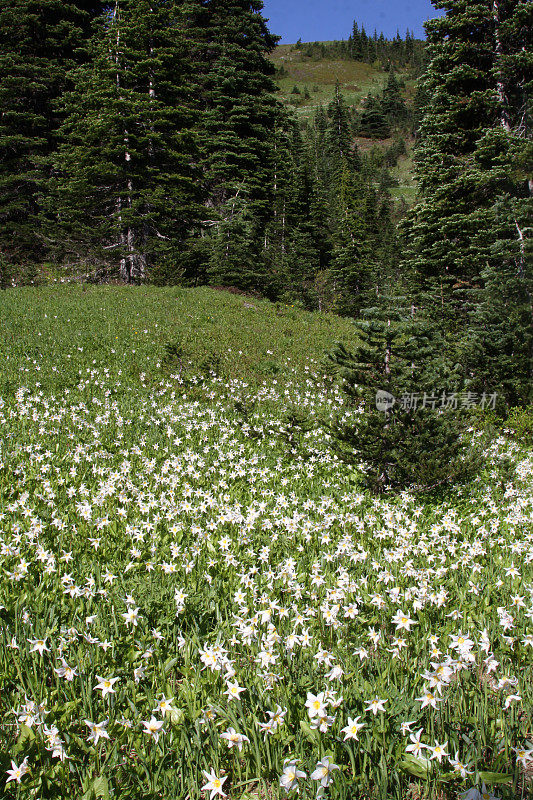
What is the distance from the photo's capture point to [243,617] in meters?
2.99

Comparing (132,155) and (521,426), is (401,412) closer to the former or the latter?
(521,426)

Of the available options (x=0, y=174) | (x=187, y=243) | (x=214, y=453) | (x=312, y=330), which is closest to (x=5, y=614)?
(x=214, y=453)

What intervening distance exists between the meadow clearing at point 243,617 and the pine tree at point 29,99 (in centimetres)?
2343

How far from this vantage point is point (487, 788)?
5.86 feet

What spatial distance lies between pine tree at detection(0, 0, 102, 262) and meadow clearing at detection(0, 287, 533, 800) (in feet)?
76.9

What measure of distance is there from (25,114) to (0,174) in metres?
3.73

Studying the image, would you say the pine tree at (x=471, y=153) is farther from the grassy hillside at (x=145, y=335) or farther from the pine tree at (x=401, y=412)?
the pine tree at (x=401, y=412)

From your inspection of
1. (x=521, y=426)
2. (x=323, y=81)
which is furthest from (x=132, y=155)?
(x=323, y=81)

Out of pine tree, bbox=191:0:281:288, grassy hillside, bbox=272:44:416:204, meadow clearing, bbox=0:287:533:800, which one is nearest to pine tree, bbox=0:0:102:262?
pine tree, bbox=191:0:281:288

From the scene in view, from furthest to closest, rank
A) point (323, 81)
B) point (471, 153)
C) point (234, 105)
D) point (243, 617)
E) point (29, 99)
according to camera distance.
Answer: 1. point (323, 81)
2. point (29, 99)
3. point (234, 105)
4. point (471, 153)
5. point (243, 617)

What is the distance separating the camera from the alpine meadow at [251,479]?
219cm

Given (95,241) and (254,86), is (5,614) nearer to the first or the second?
(95,241)

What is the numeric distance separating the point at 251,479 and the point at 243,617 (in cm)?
313

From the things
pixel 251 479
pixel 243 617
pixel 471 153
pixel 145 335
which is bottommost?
pixel 251 479
